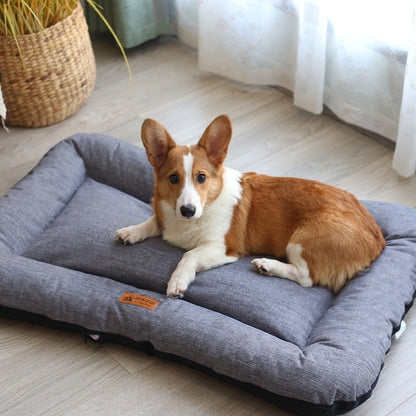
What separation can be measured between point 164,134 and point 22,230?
0.71m

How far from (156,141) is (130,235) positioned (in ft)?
1.20

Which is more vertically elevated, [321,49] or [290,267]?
[321,49]

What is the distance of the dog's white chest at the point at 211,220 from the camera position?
6.82 feet

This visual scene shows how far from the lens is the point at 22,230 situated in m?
2.31

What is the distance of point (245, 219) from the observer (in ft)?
6.89

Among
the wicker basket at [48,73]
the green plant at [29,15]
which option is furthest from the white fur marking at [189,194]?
the wicker basket at [48,73]

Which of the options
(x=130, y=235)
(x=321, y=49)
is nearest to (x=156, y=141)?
(x=130, y=235)

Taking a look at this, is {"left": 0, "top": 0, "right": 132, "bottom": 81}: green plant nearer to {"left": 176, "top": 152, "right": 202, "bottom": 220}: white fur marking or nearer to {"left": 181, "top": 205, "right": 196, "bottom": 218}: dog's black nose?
{"left": 176, "top": 152, "right": 202, "bottom": 220}: white fur marking

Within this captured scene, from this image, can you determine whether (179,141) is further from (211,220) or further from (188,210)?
(188,210)

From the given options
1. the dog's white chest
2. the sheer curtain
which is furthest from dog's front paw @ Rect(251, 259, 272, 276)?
the sheer curtain

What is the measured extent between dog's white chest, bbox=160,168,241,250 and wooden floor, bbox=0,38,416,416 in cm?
43

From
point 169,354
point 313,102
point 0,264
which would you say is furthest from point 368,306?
point 313,102

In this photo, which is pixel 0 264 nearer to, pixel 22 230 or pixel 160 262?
pixel 22 230

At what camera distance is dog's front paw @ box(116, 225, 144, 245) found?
85.3 inches
